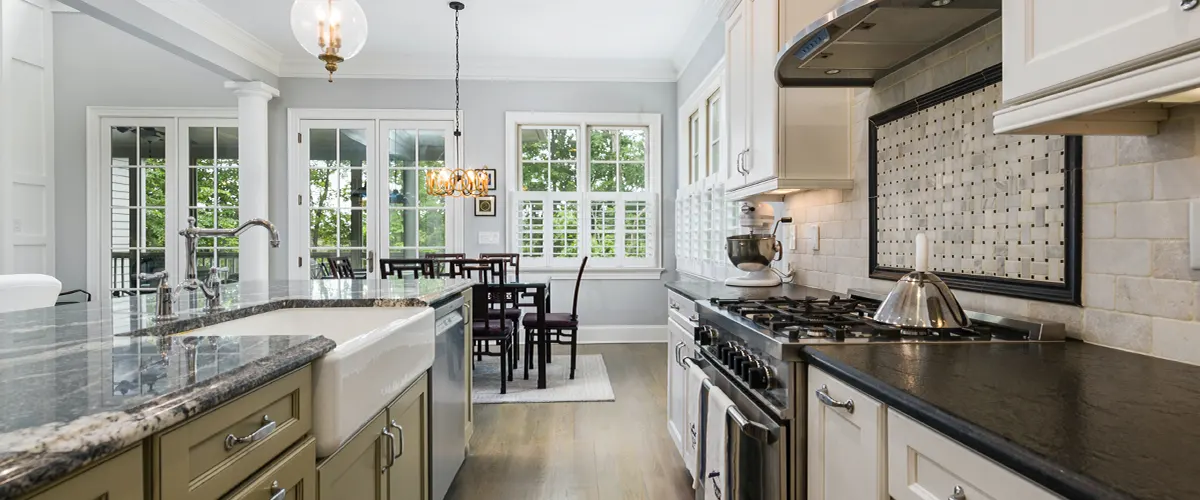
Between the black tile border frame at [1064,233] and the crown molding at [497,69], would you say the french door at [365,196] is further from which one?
the black tile border frame at [1064,233]

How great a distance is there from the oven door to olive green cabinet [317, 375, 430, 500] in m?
0.92

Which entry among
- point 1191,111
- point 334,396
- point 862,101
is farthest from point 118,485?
point 862,101

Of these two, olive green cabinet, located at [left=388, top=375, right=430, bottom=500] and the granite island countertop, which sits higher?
the granite island countertop

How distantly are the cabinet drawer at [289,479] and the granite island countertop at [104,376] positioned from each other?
0.16m

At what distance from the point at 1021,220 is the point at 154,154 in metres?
6.90

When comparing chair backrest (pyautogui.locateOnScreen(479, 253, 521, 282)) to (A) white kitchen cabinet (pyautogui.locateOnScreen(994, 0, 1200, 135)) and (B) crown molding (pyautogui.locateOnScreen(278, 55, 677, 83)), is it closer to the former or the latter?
(B) crown molding (pyautogui.locateOnScreen(278, 55, 677, 83))

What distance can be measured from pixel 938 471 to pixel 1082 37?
0.68 meters

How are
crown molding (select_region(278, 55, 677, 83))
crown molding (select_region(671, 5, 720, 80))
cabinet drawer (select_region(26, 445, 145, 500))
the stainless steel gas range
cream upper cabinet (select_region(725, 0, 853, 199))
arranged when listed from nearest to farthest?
1. cabinet drawer (select_region(26, 445, 145, 500))
2. the stainless steel gas range
3. cream upper cabinet (select_region(725, 0, 853, 199))
4. crown molding (select_region(671, 5, 720, 80))
5. crown molding (select_region(278, 55, 677, 83))

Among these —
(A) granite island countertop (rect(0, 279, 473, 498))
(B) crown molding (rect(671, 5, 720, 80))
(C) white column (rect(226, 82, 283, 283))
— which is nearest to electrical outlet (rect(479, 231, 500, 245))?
(C) white column (rect(226, 82, 283, 283))

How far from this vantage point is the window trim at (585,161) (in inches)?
215

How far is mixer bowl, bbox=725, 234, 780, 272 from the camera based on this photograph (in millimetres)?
2506

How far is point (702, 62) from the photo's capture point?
460 centimetres

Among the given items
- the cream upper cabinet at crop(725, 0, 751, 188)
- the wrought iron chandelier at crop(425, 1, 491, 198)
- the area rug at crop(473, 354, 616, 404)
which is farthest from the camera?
the wrought iron chandelier at crop(425, 1, 491, 198)

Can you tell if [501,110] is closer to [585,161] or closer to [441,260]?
[585,161]
